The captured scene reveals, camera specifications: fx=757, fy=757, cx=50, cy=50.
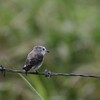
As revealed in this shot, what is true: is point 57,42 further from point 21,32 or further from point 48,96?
point 48,96

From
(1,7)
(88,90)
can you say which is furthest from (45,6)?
(88,90)

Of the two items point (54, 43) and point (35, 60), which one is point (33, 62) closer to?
point (35, 60)

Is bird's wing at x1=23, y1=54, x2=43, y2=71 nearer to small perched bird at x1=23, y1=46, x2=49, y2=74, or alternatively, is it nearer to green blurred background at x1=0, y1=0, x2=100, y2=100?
small perched bird at x1=23, y1=46, x2=49, y2=74

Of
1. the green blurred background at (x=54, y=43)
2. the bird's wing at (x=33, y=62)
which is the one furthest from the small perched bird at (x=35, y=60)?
the green blurred background at (x=54, y=43)

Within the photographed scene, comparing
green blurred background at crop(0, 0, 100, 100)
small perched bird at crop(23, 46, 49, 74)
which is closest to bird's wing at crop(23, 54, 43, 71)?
small perched bird at crop(23, 46, 49, 74)

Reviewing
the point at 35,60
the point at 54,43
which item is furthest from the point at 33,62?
the point at 54,43

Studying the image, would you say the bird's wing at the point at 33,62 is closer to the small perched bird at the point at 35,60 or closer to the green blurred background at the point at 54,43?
the small perched bird at the point at 35,60
